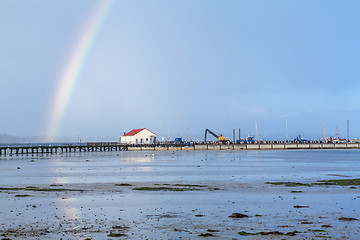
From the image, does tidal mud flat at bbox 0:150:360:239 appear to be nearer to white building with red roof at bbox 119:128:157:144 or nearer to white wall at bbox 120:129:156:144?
Answer: white wall at bbox 120:129:156:144

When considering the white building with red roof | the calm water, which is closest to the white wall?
the white building with red roof

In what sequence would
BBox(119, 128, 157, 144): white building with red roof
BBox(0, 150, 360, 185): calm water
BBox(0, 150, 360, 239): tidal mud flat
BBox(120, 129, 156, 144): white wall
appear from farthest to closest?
BBox(119, 128, 157, 144): white building with red roof
BBox(120, 129, 156, 144): white wall
BBox(0, 150, 360, 185): calm water
BBox(0, 150, 360, 239): tidal mud flat

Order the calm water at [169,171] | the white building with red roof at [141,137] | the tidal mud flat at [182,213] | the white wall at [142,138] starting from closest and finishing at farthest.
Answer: the tidal mud flat at [182,213] < the calm water at [169,171] < the white wall at [142,138] < the white building with red roof at [141,137]

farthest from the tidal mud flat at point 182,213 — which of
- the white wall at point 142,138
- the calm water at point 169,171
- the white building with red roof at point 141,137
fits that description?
the white building with red roof at point 141,137

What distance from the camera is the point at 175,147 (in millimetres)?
181250

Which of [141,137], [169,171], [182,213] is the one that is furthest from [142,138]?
[182,213]

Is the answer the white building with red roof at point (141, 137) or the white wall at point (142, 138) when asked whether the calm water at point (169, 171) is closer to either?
the white wall at point (142, 138)

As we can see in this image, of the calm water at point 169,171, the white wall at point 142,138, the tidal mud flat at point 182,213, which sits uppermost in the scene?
the white wall at point 142,138

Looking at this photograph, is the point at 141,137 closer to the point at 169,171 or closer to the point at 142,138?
the point at 142,138

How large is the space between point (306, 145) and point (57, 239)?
179854mm

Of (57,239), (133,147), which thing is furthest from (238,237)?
(133,147)

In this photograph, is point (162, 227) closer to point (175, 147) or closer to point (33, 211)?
point (33, 211)

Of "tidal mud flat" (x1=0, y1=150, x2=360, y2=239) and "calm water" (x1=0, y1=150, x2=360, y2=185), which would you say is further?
"calm water" (x1=0, y1=150, x2=360, y2=185)

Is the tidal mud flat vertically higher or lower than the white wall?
lower
